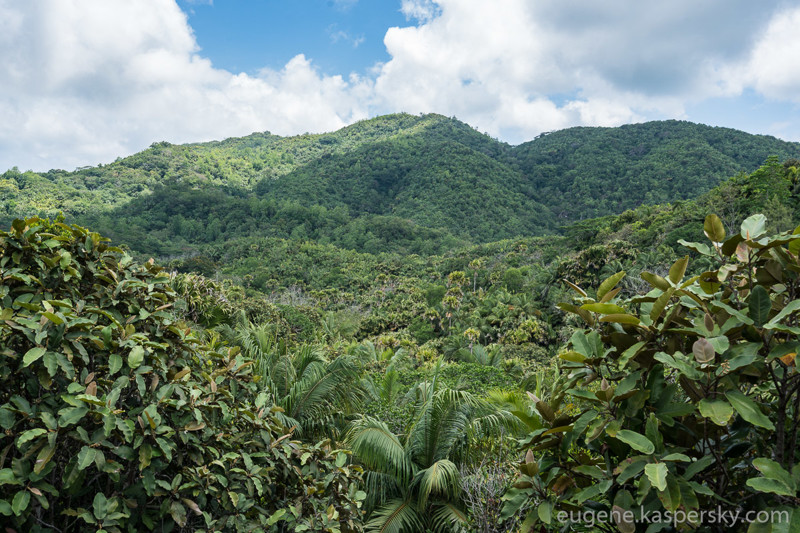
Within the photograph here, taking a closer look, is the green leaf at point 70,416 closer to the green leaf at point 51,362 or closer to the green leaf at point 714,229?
the green leaf at point 51,362

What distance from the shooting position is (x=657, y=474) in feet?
5.35

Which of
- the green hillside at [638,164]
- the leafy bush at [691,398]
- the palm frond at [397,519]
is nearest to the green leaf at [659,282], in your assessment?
the leafy bush at [691,398]

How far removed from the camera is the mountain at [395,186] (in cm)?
8068

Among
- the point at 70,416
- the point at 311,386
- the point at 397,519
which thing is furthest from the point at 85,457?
the point at 311,386

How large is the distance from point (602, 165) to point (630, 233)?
68999 mm

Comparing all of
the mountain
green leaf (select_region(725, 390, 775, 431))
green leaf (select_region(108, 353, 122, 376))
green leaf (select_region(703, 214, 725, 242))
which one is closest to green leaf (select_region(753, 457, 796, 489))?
green leaf (select_region(725, 390, 775, 431))

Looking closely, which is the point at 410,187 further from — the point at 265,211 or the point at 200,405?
the point at 200,405

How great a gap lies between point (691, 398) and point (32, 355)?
2942mm

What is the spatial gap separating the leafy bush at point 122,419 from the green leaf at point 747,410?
2338mm

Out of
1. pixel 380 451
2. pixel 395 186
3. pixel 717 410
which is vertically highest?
pixel 395 186

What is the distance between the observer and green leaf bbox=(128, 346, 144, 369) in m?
2.46

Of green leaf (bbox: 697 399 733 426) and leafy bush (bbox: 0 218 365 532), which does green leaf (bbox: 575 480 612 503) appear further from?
leafy bush (bbox: 0 218 365 532)

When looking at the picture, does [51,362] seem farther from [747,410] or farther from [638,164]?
[638,164]

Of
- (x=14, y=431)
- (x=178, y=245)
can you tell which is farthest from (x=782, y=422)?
(x=178, y=245)
